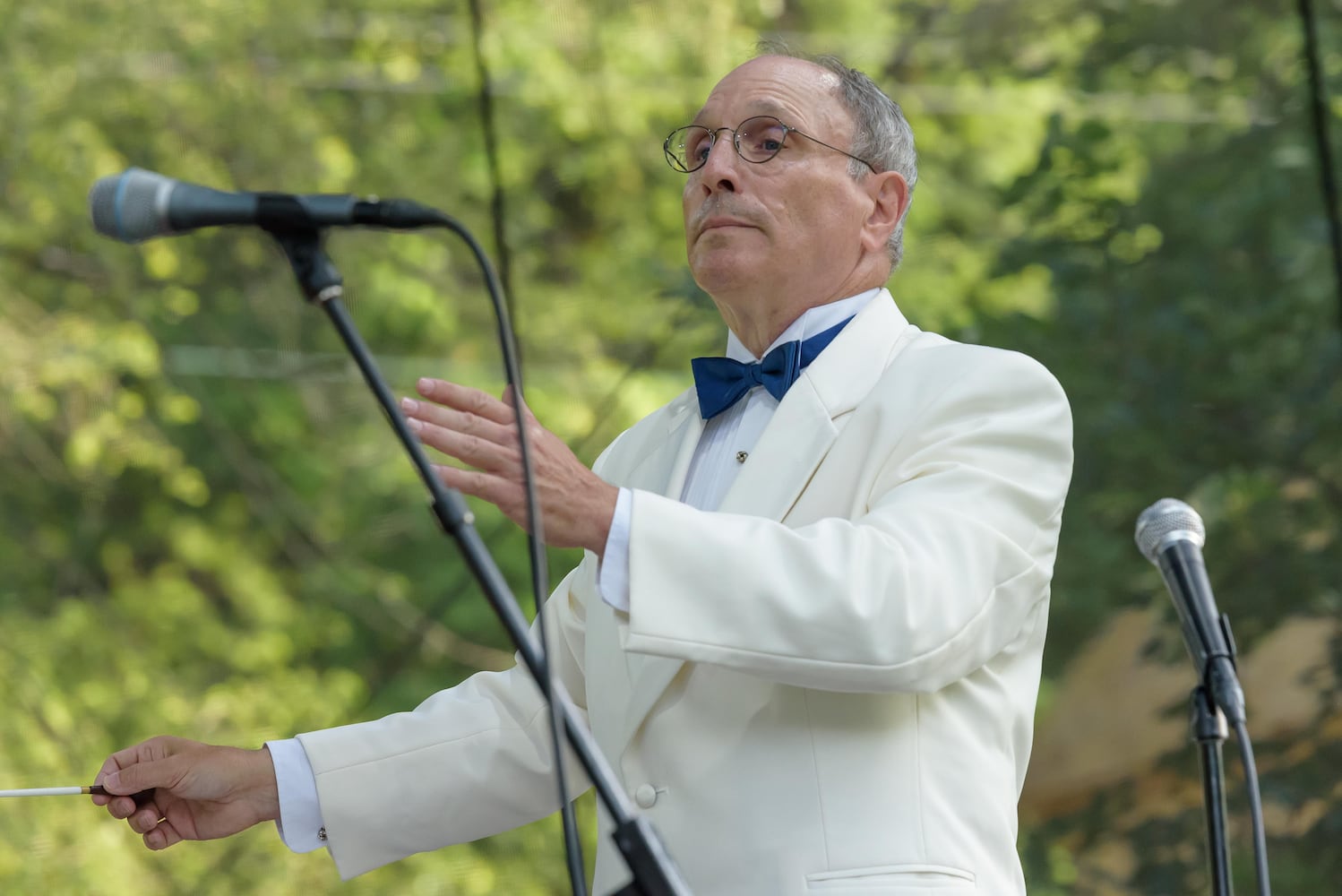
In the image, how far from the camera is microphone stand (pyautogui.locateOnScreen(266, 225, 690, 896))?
4.24 feet

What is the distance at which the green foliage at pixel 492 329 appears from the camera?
13.5ft

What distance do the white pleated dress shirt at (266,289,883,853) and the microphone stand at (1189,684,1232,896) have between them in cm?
62

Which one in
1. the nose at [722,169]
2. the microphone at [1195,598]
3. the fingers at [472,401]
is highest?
the nose at [722,169]

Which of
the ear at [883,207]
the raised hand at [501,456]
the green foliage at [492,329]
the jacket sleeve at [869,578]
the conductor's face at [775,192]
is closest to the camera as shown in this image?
the raised hand at [501,456]

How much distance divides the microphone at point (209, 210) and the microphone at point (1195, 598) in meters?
0.96

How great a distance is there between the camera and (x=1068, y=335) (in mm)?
4203

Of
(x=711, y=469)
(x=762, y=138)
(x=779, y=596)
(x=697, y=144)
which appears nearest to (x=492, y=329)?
(x=697, y=144)

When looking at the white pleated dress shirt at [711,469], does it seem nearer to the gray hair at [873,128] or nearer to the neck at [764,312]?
the neck at [764,312]

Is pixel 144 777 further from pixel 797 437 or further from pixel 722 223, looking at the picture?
pixel 722 223

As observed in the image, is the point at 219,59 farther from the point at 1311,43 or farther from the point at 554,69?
the point at 1311,43

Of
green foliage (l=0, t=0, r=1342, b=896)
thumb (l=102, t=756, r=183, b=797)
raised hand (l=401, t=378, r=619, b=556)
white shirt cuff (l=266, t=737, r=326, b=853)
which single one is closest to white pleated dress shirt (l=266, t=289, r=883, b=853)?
white shirt cuff (l=266, t=737, r=326, b=853)

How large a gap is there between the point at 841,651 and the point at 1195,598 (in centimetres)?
48

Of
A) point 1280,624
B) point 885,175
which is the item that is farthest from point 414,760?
point 1280,624

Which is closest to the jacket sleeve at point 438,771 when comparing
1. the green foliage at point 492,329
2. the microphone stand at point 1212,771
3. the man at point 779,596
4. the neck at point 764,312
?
the man at point 779,596
